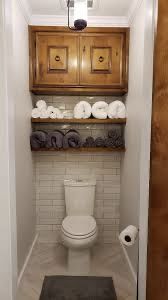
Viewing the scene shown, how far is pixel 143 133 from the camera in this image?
962mm

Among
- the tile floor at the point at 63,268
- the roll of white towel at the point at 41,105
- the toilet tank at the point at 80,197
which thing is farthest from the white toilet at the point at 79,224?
the roll of white towel at the point at 41,105

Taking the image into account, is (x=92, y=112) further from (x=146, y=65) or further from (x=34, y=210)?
(x=146, y=65)

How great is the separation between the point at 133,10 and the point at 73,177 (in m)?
1.85

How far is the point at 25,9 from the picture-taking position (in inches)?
87.2

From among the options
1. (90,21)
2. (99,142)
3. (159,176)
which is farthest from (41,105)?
(159,176)

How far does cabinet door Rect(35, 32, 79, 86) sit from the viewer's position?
8.18 ft

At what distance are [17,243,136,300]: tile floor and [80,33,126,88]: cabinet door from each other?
1.83 m

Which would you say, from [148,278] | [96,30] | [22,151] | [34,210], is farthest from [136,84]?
[34,210]

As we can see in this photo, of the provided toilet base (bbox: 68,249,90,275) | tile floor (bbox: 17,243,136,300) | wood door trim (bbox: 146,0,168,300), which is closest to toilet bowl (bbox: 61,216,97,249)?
toilet base (bbox: 68,249,90,275)

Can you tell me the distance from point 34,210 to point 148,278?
6.86ft

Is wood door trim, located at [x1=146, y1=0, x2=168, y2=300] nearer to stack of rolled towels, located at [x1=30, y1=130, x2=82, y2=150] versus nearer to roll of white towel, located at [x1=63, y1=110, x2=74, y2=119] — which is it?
stack of rolled towels, located at [x1=30, y1=130, x2=82, y2=150]

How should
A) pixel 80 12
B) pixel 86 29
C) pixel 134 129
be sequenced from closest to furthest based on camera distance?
pixel 80 12, pixel 134 129, pixel 86 29

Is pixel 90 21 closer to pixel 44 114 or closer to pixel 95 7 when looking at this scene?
pixel 95 7

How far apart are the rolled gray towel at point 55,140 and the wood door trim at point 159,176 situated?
1836mm
